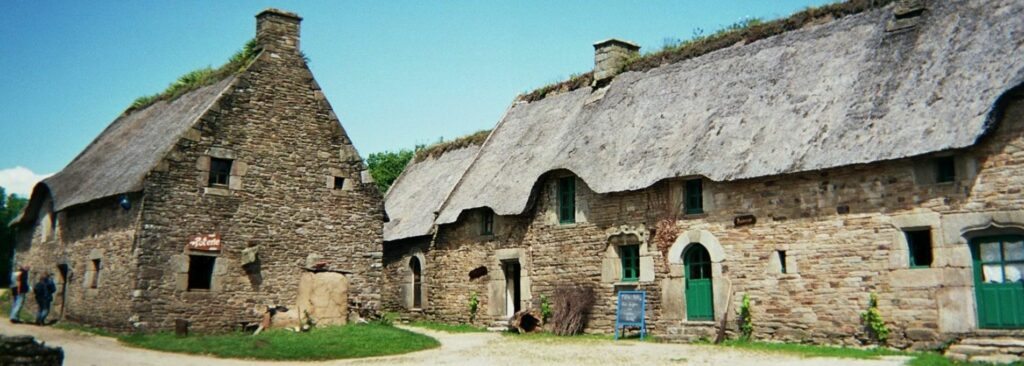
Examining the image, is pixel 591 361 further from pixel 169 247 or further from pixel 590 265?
pixel 169 247

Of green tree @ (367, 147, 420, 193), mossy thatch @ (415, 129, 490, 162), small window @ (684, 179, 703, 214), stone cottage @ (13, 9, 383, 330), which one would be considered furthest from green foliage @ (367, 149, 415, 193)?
small window @ (684, 179, 703, 214)

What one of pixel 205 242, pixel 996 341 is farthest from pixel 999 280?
pixel 205 242

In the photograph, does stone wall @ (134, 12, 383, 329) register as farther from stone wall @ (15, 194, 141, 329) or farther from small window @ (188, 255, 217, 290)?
stone wall @ (15, 194, 141, 329)

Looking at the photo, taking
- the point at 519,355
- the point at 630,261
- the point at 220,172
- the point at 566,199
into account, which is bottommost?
the point at 519,355

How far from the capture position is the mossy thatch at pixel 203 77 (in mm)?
20656

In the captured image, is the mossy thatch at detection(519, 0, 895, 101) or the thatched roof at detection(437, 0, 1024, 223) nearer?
the thatched roof at detection(437, 0, 1024, 223)

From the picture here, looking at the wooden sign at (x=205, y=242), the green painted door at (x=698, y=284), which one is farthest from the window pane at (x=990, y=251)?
the wooden sign at (x=205, y=242)

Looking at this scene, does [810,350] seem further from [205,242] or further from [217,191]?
[217,191]

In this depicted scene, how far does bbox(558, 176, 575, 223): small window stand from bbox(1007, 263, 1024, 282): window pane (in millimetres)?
9526

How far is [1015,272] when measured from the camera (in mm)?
14070

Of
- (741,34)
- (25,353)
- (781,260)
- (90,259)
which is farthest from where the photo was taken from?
(741,34)

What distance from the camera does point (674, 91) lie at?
806 inches

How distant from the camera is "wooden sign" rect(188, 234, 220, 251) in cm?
1822

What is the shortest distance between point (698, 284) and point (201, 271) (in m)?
10.6
